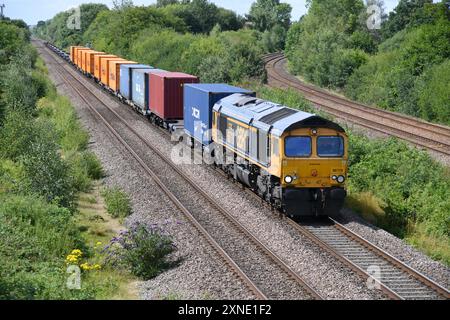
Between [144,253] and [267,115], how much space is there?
22.2ft

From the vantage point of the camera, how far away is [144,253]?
1475 centimetres

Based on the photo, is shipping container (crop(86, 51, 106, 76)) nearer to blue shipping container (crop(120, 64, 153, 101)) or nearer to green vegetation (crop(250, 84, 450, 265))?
blue shipping container (crop(120, 64, 153, 101))

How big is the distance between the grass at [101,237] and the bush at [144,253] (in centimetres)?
27

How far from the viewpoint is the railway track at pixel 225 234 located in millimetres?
13281

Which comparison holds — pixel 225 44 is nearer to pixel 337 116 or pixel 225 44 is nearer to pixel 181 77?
pixel 337 116

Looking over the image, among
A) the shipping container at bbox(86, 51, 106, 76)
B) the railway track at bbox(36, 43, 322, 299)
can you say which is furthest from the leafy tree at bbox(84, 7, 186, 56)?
the railway track at bbox(36, 43, 322, 299)

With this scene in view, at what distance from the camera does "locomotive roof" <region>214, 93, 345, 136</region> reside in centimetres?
1770

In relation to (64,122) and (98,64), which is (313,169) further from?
(98,64)

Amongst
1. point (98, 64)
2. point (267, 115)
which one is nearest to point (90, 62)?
point (98, 64)

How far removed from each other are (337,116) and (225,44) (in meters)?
23.5

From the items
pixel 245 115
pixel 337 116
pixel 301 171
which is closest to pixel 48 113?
pixel 337 116

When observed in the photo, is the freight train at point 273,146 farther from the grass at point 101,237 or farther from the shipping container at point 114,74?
the shipping container at point 114,74

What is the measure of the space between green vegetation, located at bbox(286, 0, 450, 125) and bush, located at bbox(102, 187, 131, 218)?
2331 centimetres
